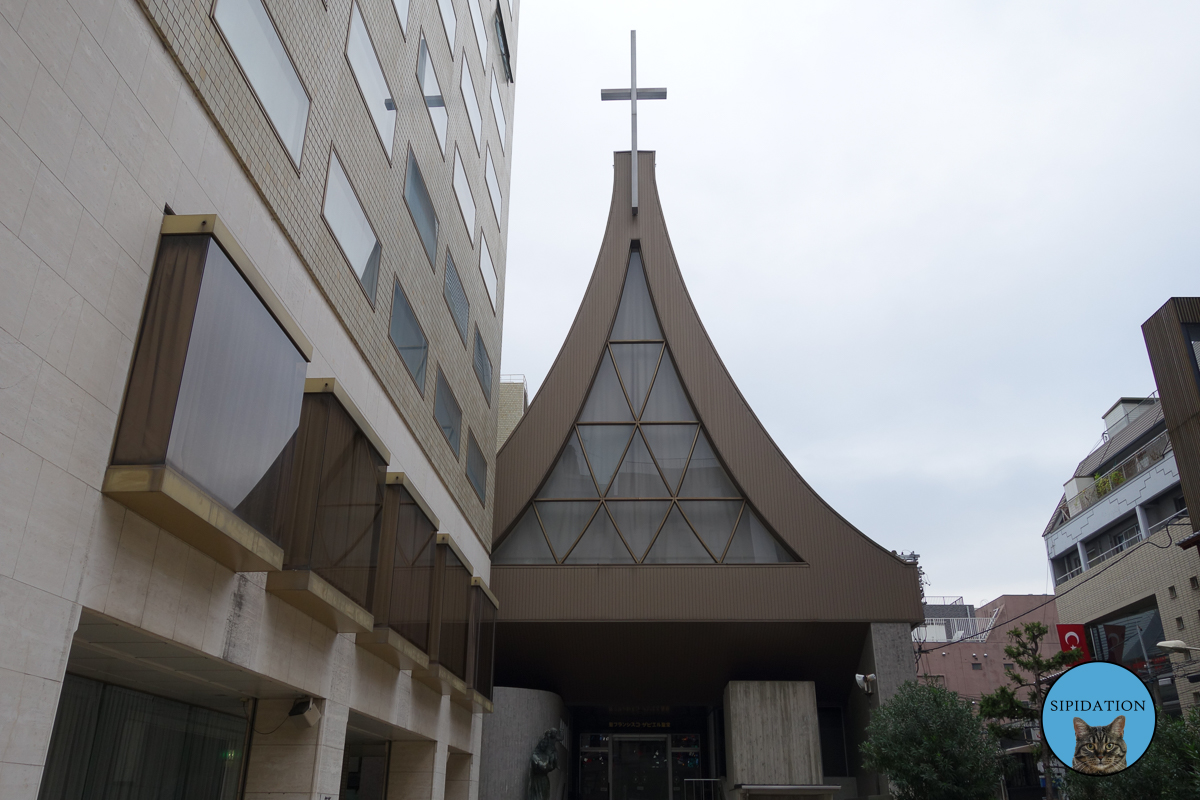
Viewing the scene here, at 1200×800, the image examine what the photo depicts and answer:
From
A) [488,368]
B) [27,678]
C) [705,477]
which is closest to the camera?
[27,678]

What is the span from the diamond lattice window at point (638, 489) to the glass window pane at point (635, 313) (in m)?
0.04

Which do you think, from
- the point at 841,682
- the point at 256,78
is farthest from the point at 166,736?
the point at 841,682

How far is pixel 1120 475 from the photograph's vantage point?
112 ft

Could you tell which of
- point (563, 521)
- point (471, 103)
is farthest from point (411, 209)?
point (563, 521)

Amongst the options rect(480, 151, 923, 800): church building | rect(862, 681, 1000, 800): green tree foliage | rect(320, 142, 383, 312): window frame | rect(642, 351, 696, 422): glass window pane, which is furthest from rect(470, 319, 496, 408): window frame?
rect(862, 681, 1000, 800): green tree foliage

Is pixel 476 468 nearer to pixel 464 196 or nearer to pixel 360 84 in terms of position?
pixel 464 196

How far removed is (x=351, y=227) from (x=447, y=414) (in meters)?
5.89

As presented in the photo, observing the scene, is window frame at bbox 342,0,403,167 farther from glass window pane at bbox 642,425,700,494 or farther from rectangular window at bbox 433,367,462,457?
glass window pane at bbox 642,425,700,494

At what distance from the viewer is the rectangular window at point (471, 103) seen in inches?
754

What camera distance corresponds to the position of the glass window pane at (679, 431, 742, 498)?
2233 centimetres

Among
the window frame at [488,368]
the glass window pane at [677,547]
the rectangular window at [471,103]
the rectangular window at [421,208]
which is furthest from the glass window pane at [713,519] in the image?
the rectangular window at [471,103]

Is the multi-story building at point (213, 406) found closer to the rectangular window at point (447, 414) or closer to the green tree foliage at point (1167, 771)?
the rectangular window at point (447, 414)

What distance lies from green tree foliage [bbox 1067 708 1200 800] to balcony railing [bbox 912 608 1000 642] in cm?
4541

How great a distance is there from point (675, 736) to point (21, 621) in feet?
73.8
